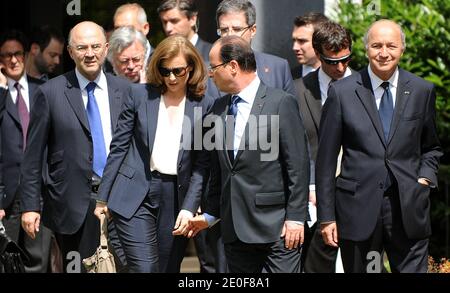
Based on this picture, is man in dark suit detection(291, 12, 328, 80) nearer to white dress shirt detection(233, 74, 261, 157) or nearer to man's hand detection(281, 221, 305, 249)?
white dress shirt detection(233, 74, 261, 157)

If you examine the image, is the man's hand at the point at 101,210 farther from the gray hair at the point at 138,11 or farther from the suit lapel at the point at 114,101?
the gray hair at the point at 138,11

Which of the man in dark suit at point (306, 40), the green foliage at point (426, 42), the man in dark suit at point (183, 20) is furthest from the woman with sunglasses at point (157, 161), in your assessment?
the green foliage at point (426, 42)

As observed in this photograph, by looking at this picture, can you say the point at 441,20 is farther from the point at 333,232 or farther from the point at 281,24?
the point at 333,232

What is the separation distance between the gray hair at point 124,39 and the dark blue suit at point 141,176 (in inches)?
44.3

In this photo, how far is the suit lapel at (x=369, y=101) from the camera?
7.78 metres

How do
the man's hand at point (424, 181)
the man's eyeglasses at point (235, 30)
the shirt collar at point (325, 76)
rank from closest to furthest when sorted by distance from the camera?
1. the man's hand at point (424, 181)
2. the man's eyeglasses at point (235, 30)
3. the shirt collar at point (325, 76)

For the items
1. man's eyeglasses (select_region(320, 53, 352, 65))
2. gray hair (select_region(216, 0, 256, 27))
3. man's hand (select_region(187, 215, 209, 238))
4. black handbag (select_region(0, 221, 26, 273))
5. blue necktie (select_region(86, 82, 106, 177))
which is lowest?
black handbag (select_region(0, 221, 26, 273))

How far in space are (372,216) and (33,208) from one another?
2.24 metres

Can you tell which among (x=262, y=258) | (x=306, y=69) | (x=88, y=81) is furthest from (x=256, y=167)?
(x=306, y=69)

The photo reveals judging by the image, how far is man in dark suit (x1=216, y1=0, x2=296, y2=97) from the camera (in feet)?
29.2

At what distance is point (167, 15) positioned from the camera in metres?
9.83

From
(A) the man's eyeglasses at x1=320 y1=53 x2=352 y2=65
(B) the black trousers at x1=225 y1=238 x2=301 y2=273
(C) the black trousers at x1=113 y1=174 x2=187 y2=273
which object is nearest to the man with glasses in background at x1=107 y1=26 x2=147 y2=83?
(A) the man's eyeglasses at x1=320 y1=53 x2=352 y2=65

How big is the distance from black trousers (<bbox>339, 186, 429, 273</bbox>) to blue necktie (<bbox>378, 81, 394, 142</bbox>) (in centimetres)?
37
